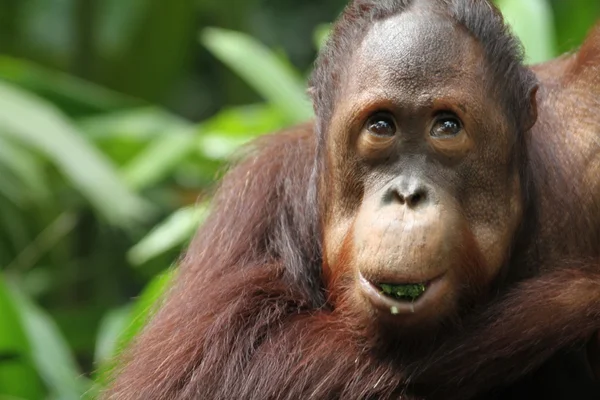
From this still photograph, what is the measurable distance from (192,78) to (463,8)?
5844 mm

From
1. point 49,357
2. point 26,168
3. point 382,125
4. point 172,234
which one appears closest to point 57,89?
point 26,168

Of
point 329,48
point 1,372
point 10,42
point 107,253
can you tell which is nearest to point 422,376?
point 329,48

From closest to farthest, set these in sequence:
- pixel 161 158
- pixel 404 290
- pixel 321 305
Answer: pixel 404 290, pixel 321 305, pixel 161 158

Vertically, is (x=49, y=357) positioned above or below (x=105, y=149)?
below

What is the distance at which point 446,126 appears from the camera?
2379mm

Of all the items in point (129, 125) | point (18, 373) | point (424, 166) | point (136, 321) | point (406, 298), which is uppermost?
point (129, 125)

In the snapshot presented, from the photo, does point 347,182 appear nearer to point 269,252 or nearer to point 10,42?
point 269,252

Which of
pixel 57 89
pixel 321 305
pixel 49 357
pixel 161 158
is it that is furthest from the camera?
pixel 57 89

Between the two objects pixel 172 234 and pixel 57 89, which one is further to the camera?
pixel 57 89

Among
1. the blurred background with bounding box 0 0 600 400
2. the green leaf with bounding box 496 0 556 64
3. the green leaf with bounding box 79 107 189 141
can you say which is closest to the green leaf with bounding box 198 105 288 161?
the blurred background with bounding box 0 0 600 400

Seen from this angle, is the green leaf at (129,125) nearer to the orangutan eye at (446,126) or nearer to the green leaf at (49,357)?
the green leaf at (49,357)

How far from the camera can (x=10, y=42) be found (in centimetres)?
655

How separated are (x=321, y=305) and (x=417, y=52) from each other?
2.14ft

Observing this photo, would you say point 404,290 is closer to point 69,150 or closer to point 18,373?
point 18,373
